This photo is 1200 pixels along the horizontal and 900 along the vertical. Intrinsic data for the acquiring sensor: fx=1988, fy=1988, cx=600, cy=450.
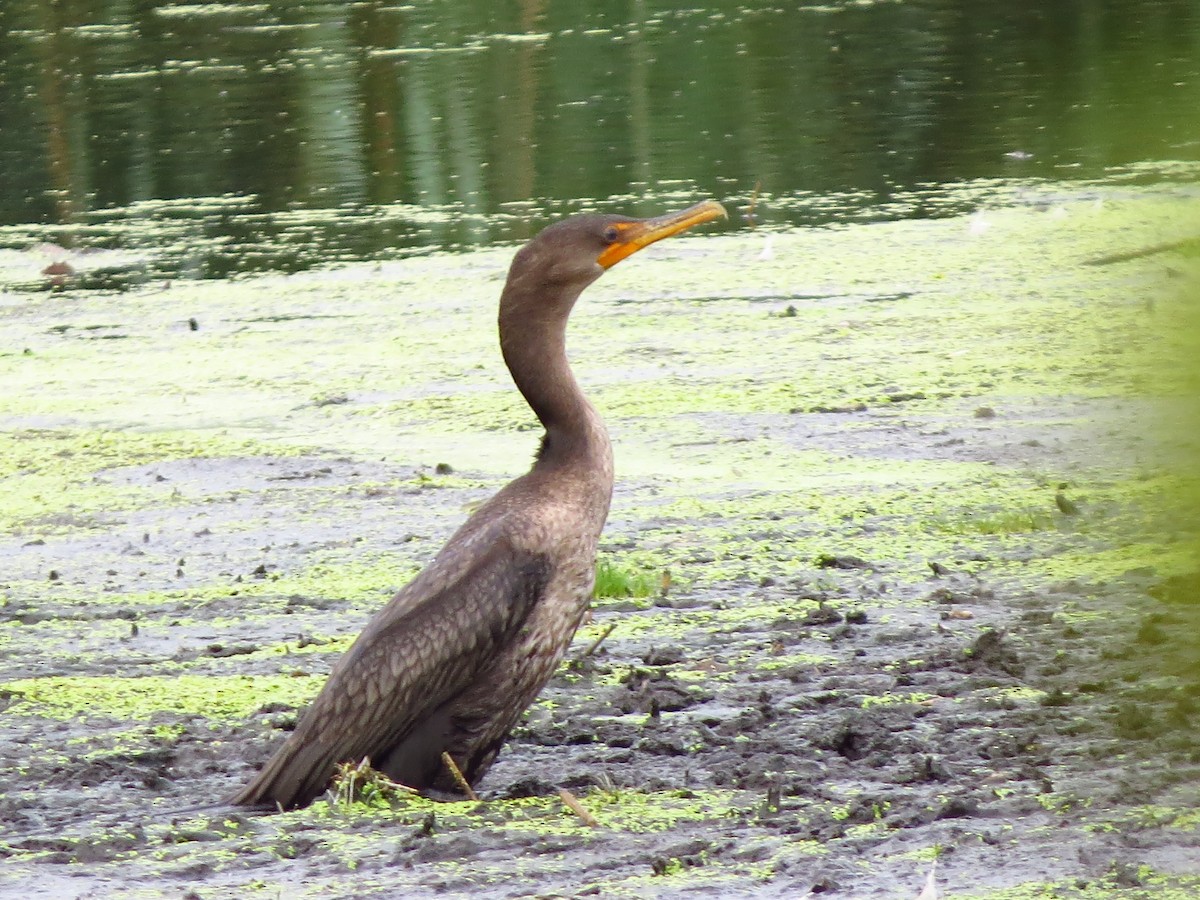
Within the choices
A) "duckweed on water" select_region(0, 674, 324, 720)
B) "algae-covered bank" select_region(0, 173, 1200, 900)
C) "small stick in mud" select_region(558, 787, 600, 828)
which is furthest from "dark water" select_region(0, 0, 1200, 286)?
"small stick in mud" select_region(558, 787, 600, 828)

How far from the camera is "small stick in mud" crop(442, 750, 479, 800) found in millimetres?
4633

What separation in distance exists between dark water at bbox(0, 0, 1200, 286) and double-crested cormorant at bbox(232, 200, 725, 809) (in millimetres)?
7538

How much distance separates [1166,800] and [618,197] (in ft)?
30.4

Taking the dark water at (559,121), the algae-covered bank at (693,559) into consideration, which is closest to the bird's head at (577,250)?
the algae-covered bank at (693,559)

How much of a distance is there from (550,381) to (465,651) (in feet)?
2.65

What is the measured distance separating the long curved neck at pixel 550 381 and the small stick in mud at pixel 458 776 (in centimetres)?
76

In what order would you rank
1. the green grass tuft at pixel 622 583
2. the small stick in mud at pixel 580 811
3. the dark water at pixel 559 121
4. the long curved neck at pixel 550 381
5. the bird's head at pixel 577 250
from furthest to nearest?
the dark water at pixel 559 121 → the green grass tuft at pixel 622 583 → the bird's head at pixel 577 250 → the long curved neck at pixel 550 381 → the small stick in mud at pixel 580 811

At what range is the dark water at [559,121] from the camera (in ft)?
42.9

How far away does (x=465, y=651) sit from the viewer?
182 inches

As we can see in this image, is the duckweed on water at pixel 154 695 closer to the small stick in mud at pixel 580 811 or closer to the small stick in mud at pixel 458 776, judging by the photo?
the small stick in mud at pixel 458 776

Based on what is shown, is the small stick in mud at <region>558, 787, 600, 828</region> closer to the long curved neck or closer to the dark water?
the long curved neck

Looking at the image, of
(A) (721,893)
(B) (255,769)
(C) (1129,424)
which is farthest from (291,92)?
(C) (1129,424)

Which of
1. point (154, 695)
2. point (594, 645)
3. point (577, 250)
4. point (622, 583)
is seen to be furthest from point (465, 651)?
point (622, 583)

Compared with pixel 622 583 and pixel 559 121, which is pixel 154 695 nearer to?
pixel 622 583
